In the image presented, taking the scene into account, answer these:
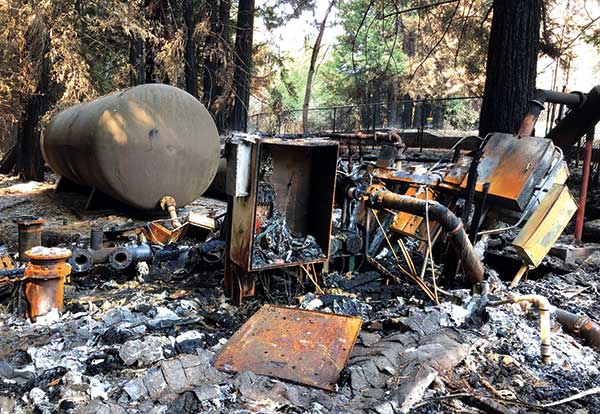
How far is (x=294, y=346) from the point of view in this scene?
11.5ft

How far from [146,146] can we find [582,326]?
5853 mm

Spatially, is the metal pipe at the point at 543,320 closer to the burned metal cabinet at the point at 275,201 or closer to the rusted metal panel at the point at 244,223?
the burned metal cabinet at the point at 275,201

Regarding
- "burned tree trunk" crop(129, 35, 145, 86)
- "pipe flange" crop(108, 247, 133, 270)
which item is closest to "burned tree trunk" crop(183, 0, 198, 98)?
"burned tree trunk" crop(129, 35, 145, 86)

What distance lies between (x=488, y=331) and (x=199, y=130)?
17.7ft

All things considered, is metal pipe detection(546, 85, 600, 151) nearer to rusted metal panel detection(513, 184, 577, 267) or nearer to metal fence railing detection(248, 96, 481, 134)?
Answer: rusted metal panel detection(513, 184, 577, 267)

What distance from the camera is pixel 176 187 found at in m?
7.50

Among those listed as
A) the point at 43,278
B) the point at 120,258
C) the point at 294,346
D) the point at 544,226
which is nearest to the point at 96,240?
the point at 120,258

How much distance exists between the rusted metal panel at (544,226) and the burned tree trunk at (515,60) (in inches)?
83.1

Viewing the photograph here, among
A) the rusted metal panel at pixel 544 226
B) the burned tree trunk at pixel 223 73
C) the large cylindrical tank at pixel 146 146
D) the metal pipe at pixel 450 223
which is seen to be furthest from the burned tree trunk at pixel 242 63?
the rusted metal panel at pixel 544 226

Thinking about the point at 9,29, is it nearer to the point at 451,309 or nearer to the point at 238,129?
the point at 238,129

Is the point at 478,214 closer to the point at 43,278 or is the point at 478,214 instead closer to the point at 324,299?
the point at 324,299

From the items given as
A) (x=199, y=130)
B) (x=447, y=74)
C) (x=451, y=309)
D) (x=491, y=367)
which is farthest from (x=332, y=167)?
(x=447, y=74)

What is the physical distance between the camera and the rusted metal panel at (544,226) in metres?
4.53

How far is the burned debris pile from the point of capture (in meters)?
2.82
